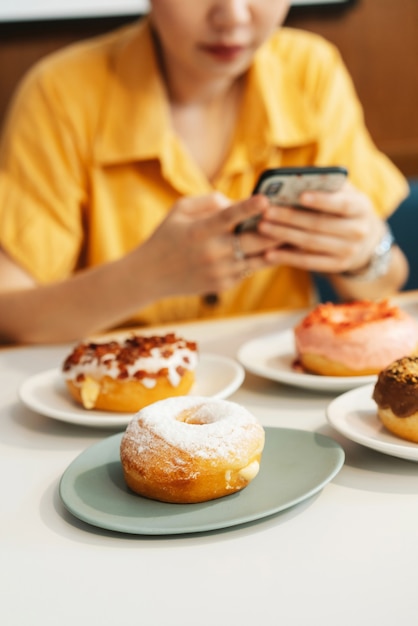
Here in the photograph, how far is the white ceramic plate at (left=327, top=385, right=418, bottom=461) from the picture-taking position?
2.38ft

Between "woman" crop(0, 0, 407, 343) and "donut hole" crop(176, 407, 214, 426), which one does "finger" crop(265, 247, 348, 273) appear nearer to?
"woman" crop(0, 0, 407, 343)

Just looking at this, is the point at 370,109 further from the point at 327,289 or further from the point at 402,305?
the point at 402,305

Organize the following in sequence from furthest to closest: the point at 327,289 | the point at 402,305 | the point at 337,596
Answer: the point at 327,289 → the point at 402,305 → the point at 337,596

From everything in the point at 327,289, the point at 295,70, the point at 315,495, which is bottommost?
the point at 327,289

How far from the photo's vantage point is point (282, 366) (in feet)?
3.50

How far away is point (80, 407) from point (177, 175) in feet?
2.60

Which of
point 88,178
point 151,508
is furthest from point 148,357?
point 88,178

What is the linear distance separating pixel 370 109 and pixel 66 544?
202cm

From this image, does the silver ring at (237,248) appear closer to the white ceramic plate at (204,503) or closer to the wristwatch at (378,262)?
the wristwatch at (378,262)

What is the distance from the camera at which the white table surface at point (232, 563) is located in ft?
1.77

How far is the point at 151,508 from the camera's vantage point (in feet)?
2.20

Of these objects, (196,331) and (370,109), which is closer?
(196,331)

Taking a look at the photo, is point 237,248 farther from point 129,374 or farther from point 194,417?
point 194,417

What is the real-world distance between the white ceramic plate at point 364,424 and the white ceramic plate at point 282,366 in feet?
0.19
